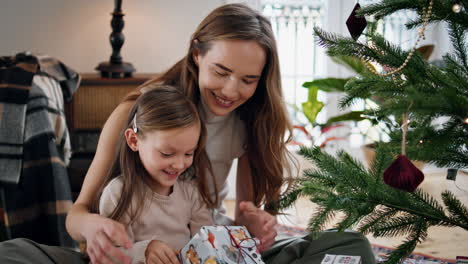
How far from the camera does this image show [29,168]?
2129 mm

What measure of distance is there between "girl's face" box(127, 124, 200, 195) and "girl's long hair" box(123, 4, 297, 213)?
0.79 ft

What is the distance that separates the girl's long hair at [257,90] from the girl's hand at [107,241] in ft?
1.27

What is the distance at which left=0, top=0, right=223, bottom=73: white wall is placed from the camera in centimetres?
311

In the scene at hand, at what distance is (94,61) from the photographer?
320cm

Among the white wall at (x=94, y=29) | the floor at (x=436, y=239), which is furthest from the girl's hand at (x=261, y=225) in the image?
the white wall at (x=94, y=29)

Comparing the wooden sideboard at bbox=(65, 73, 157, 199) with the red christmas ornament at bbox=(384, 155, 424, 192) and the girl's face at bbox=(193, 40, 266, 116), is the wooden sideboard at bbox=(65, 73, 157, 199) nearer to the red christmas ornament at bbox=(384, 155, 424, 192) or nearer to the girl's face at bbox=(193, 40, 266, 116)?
the girl's face at bbox=(193, 40, 266, 116)

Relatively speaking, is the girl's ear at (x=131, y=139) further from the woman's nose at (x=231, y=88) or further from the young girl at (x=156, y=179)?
the woman's nose at (x=231, y=88)

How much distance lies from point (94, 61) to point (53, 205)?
1.26 metres

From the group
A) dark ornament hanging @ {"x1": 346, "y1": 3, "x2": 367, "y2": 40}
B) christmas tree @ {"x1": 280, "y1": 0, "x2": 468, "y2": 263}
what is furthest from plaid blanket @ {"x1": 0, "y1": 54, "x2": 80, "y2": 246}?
dark ornament hanging @ {"x1": 346, "y1": 3, "x2": 367, "y2": 40}

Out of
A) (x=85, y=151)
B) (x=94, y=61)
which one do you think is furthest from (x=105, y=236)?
(x=94, y=61)

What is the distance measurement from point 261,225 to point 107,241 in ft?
1.39

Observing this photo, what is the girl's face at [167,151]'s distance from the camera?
1391 millimetres

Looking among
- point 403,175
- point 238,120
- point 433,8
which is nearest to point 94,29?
point 238,120

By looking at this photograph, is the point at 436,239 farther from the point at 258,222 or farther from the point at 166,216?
the point at 166,216
